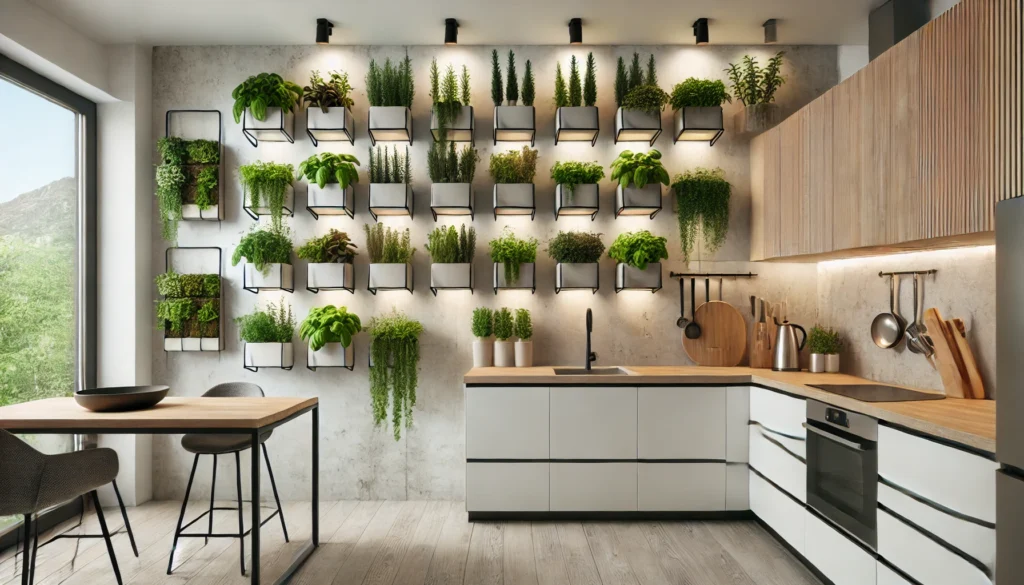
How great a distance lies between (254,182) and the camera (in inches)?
159

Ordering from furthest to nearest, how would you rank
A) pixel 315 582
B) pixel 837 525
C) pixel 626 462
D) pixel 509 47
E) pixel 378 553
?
1. pixel 509 47
2. pixel 626 462
3. pixel 378 553
4. pixel 315 582
5. pixel 837 525

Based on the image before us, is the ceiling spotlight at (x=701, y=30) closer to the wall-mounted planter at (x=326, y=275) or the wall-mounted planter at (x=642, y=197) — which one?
the wall-mounted planter at (x=642, y=197)

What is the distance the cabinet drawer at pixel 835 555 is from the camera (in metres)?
2.47

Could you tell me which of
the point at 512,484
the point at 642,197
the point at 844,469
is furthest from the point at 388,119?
the point at 844,469

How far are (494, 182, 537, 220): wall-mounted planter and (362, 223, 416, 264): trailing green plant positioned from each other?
26.4 inches

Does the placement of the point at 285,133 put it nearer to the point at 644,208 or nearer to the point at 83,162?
the point at 83,162

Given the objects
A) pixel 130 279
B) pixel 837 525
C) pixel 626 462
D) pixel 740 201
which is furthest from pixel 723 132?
pixel 130 279

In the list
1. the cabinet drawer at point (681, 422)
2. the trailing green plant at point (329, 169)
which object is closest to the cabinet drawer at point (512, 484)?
the cabinet drawer at point (681, 422)

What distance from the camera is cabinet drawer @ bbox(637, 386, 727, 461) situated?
12.0 feet

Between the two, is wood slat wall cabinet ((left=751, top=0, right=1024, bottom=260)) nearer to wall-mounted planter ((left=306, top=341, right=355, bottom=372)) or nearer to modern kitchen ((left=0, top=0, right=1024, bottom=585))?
modern kitchen ((left=0, top=0, right=1024, bottom=585))

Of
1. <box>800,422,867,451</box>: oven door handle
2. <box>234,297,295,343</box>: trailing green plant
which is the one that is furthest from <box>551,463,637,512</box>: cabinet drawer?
<box>234,297,295,343</box>: trailing green plant

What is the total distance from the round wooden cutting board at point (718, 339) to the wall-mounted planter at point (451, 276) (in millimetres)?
1544

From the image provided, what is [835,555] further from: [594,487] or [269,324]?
[269,324]

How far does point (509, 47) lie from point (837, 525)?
3.45m
